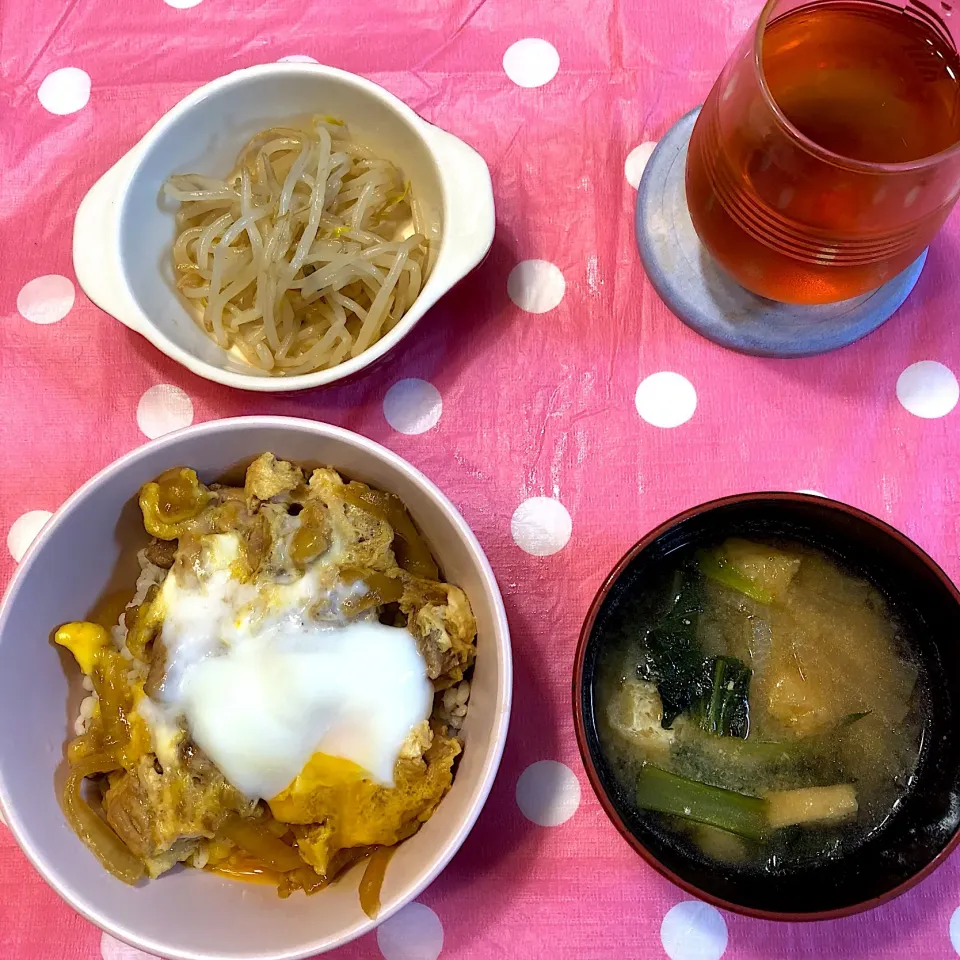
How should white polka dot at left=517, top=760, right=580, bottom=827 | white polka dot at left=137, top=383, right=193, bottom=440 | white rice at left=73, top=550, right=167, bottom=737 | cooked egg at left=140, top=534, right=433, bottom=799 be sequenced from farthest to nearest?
white polka dot at left=137, top=383, right=193, bottom=440 < white polka dot at left=517, top=760, right=580, bottom=827 < white rice at left=73, top=550, right=167, bottom=737 < cooked egg at left=140, top=534, right=433, bottom=799

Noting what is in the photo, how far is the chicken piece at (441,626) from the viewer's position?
3.74 feet

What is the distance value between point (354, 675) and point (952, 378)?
1.04 meters

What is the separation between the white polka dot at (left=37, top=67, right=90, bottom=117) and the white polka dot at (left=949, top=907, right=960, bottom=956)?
1898 millimetres

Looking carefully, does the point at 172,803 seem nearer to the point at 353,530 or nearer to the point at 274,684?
the point at 274,684

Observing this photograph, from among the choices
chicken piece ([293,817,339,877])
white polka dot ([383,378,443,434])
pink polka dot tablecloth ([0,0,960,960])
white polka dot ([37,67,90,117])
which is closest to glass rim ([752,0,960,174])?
pink polka dot tablecloth ([0,0,960,960])

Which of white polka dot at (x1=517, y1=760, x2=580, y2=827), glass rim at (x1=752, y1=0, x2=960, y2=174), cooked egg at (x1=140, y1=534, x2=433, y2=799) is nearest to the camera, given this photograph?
glass rim at (x1=752, y1=0, x2=960, y2=174)

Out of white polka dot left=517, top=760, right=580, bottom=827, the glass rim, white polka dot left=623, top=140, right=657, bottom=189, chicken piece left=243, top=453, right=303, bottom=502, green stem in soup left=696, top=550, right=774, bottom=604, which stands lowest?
white polka dot left=517, top=760, right=580, bottom=827

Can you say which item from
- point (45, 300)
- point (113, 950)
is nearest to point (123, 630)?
point (113, 950)

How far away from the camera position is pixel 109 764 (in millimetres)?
1143

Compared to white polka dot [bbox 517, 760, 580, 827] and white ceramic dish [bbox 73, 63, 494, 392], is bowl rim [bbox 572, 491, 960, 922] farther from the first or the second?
white ceramic dish [bbox 73, 63, 494, 392]

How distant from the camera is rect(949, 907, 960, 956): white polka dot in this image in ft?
4.17

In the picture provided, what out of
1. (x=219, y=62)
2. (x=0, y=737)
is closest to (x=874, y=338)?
(x=219, y=62)

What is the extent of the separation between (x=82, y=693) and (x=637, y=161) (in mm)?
1194

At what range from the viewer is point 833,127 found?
1135 millimetres
